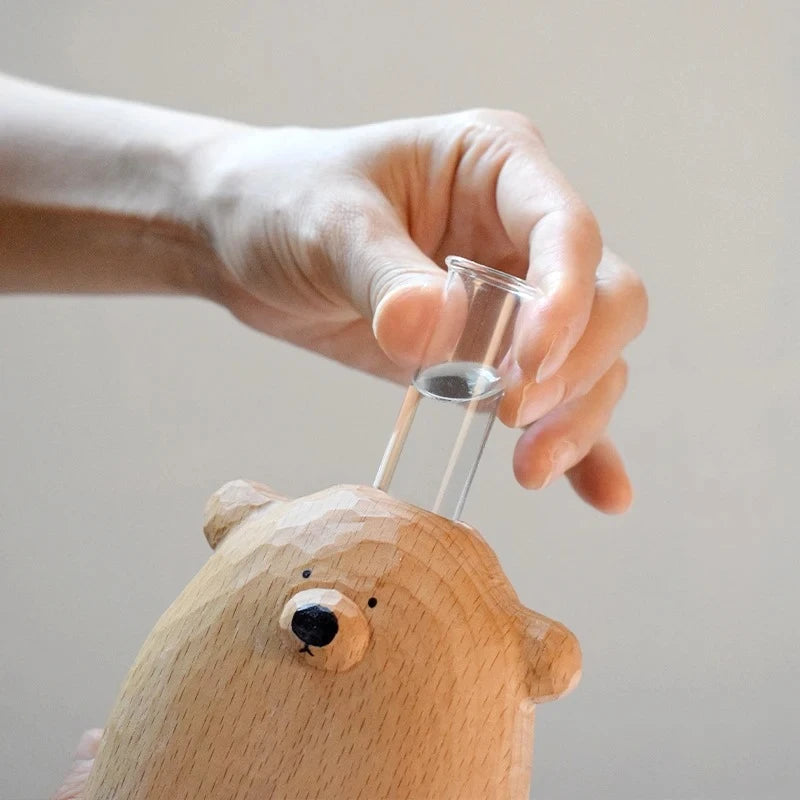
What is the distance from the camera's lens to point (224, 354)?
1.72 m

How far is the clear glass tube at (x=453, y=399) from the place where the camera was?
2.16 ft

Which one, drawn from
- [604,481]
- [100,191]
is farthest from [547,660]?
[100,191]

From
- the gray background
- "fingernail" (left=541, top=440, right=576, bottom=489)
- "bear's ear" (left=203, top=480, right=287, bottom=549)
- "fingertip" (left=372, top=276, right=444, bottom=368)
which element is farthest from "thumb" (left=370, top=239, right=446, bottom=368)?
the gray background

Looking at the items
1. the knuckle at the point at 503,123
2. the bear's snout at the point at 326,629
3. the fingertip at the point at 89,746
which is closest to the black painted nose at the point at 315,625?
the bear's snout at the point at 326,629

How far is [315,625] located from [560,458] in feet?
1.24

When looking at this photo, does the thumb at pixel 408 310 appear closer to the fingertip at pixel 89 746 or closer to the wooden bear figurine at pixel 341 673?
the wooden bear figurine at pixel 341 673

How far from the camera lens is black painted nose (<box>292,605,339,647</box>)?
0.54 meters

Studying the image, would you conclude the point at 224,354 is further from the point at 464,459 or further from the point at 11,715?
the point at 464,459

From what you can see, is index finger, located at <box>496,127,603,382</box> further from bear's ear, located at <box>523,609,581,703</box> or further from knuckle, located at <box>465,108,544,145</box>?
bear's ear, located at <box>523,609,581,703</box>

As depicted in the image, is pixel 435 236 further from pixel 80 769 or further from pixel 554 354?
pixel 80 769

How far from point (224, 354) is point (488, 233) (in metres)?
0.85

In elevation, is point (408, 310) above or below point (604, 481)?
below

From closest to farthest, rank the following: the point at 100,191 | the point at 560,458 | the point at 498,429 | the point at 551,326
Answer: the point at 551,326 < the point at 560,458 < the point at 100,191 < the point at 498,429

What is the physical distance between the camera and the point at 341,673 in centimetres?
56
